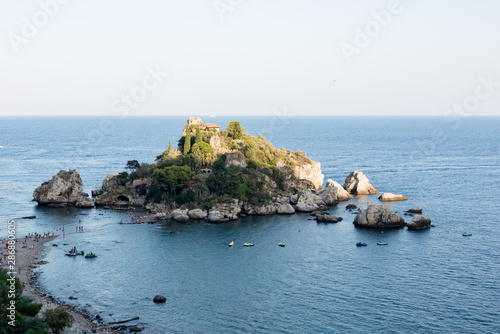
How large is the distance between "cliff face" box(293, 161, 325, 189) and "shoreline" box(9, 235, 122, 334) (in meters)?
65.5

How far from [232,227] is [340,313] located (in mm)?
42218

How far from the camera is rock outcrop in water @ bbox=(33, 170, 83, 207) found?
4451 inches

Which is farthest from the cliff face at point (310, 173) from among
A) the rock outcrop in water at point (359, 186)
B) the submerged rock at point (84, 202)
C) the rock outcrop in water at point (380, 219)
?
the submerged rock at point (84, 202)

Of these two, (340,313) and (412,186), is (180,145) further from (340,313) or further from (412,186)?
(340,313)

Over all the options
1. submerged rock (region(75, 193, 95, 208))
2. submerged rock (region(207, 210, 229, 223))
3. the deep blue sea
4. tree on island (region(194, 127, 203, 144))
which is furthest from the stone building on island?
submerged rock (region(207, 210, 229, 223))

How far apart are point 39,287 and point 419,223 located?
6787 centimetres

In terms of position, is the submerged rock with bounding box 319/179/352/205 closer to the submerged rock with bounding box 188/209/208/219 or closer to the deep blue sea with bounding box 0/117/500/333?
the deep blue sea with bounding box 0/117/500/333

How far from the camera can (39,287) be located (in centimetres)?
6494

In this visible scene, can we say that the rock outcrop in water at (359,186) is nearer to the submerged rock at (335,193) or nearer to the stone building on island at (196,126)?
the submerged rock at (335,193)

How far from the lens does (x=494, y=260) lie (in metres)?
73.4

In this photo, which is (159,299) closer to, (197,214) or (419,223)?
(197,214)

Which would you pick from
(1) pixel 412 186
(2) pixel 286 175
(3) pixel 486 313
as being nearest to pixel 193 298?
(3) pixel 486 313

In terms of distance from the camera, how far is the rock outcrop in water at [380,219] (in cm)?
9438

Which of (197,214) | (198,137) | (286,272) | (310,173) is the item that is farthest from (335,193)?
(286,272)
